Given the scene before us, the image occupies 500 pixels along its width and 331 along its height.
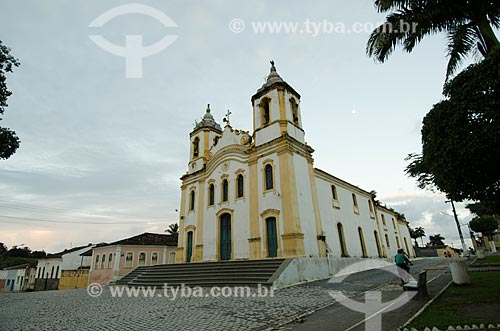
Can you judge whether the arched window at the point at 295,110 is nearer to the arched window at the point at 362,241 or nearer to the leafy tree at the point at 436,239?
the arched window at the point at 362,241

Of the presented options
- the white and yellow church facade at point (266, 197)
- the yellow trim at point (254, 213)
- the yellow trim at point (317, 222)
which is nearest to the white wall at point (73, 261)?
the white and yellow church facade at point (266, 197)

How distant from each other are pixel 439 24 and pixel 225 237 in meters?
16.0

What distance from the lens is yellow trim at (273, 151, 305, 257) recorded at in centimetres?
1545

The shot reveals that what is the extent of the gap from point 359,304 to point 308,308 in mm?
1445

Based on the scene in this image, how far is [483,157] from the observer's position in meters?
5.94

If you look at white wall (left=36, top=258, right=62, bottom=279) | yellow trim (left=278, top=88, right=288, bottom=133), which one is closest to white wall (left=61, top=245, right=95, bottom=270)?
white wall (left=36, top=258, right=62, bottom=279)

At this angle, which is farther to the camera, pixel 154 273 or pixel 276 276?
pixel 154 273

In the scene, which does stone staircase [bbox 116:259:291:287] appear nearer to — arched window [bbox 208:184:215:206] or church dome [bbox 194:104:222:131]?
arched window [bbox 208:184:215:206]

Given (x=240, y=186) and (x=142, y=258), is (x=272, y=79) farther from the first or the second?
(x=142, y=258)

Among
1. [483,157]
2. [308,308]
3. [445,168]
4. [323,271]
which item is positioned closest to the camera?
[483,157]

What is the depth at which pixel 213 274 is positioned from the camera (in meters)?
15.1

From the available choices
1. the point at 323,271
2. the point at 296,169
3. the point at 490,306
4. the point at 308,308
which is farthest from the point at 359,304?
the point at 296,169

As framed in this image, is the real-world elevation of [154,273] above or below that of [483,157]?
below

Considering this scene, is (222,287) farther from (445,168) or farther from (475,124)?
(475,124)
